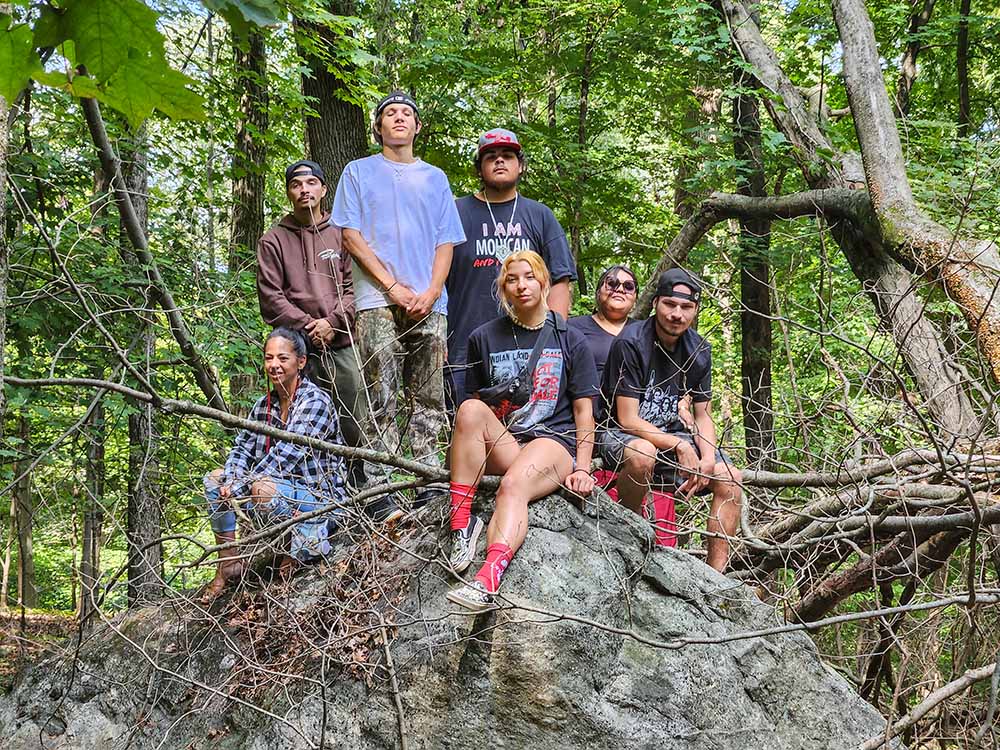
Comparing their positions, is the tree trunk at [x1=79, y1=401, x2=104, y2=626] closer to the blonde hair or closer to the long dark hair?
the long dark hair

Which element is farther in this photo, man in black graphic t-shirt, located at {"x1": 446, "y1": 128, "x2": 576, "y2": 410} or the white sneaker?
man in black graphic t-shirt, located at {"x1": 446, "y1": 128, "x2": 576, "y2": 410}

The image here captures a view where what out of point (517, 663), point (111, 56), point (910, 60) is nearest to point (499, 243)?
point (517, 663)

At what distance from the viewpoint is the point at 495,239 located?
188 inches

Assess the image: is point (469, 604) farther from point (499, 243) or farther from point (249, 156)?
point (249, 156)

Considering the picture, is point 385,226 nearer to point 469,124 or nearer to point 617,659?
point 617,659

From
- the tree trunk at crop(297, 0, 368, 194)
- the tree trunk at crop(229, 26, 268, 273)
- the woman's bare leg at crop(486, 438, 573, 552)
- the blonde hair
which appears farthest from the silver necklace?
the tree trunk at crop(297, 0, 368, 194)

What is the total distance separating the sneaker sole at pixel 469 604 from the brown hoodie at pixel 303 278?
188 cm

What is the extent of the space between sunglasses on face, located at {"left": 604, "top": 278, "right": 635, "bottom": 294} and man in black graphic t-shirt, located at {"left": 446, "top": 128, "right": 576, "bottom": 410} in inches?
8.0

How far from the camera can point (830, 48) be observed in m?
8.25

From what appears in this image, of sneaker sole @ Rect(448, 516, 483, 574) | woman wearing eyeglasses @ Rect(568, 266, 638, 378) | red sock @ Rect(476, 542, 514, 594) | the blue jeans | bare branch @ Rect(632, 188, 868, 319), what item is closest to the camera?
red sock @ Rect(476, 542, 514, 594)

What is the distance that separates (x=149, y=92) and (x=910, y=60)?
9.31 meters

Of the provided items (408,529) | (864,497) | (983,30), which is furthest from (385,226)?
(983,30)

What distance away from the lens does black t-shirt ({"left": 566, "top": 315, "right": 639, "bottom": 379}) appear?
4617mm

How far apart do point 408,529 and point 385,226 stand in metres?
1.64
